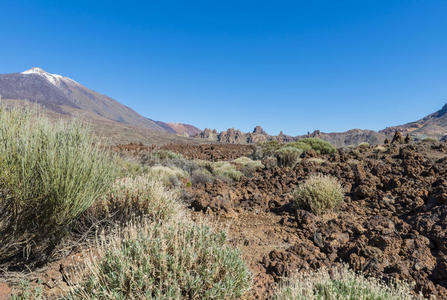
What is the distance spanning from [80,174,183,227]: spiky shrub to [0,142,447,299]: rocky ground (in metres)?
0.86

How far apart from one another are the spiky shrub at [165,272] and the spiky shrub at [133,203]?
1.54 meters

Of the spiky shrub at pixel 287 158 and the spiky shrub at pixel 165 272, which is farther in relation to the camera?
the spiky shrub at pixel 287 158

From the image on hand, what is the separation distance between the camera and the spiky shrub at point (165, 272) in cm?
204

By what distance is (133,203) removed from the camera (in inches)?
163

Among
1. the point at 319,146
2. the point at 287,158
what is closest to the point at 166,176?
the point at 287,158

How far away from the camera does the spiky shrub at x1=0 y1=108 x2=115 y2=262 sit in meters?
2.73

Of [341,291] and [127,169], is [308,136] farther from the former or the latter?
[341,291]

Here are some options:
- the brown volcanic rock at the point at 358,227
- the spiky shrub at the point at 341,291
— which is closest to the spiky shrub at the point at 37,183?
the brown volcanic rock at the point at 358,227

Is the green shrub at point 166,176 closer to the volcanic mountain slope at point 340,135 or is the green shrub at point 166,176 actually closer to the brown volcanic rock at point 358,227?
the brown volcanic rock at point 358,227

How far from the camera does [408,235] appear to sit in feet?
12.1

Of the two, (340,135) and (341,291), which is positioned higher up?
(340,135)

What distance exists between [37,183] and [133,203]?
1.54 m

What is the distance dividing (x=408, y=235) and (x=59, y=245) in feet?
15.2

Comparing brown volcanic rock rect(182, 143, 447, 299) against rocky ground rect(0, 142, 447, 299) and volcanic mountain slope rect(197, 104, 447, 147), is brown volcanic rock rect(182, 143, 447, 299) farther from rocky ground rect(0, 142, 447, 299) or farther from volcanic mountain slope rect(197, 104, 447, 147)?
volcanic mountain slope rect(197, 104, 447, 147)
